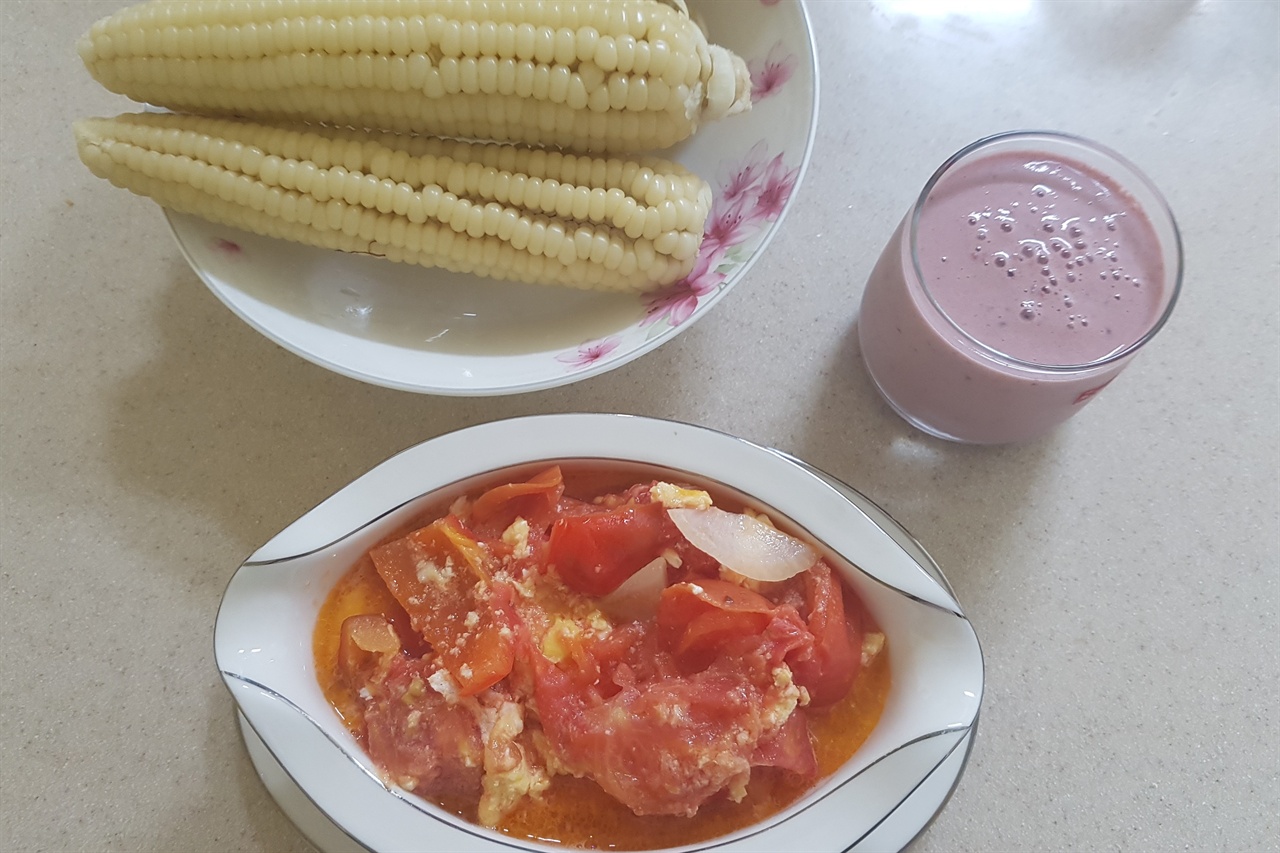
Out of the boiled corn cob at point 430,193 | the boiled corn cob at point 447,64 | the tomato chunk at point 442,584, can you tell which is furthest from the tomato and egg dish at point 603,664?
the boiled corn cob at point 447,64

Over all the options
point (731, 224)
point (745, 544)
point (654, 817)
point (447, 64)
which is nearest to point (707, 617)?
point (745, 544)

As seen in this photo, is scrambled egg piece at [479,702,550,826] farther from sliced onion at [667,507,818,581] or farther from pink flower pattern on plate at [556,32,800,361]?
pink flower pattern on plate at [556,32,800,361]

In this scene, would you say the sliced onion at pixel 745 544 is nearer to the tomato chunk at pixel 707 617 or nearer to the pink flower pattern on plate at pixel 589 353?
the tomato chunk at pixel 707 617

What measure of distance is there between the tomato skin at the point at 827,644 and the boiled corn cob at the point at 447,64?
43 centimetres

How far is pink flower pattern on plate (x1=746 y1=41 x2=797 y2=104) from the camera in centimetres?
84

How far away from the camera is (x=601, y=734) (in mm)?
678

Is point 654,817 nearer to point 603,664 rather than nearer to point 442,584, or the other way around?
point 603,664

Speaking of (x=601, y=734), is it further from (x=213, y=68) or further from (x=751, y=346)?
(x=213, y=68)

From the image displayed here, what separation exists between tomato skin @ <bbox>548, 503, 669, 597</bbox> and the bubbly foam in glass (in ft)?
0.99

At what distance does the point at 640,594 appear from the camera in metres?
0.74

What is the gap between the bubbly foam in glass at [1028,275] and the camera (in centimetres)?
74

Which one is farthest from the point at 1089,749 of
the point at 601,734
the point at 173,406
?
the point at 173,406

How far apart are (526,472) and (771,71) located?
470mm

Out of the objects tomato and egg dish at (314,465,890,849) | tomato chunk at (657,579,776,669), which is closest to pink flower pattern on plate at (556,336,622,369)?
tomato and egg dish at (314,465,890,849)
